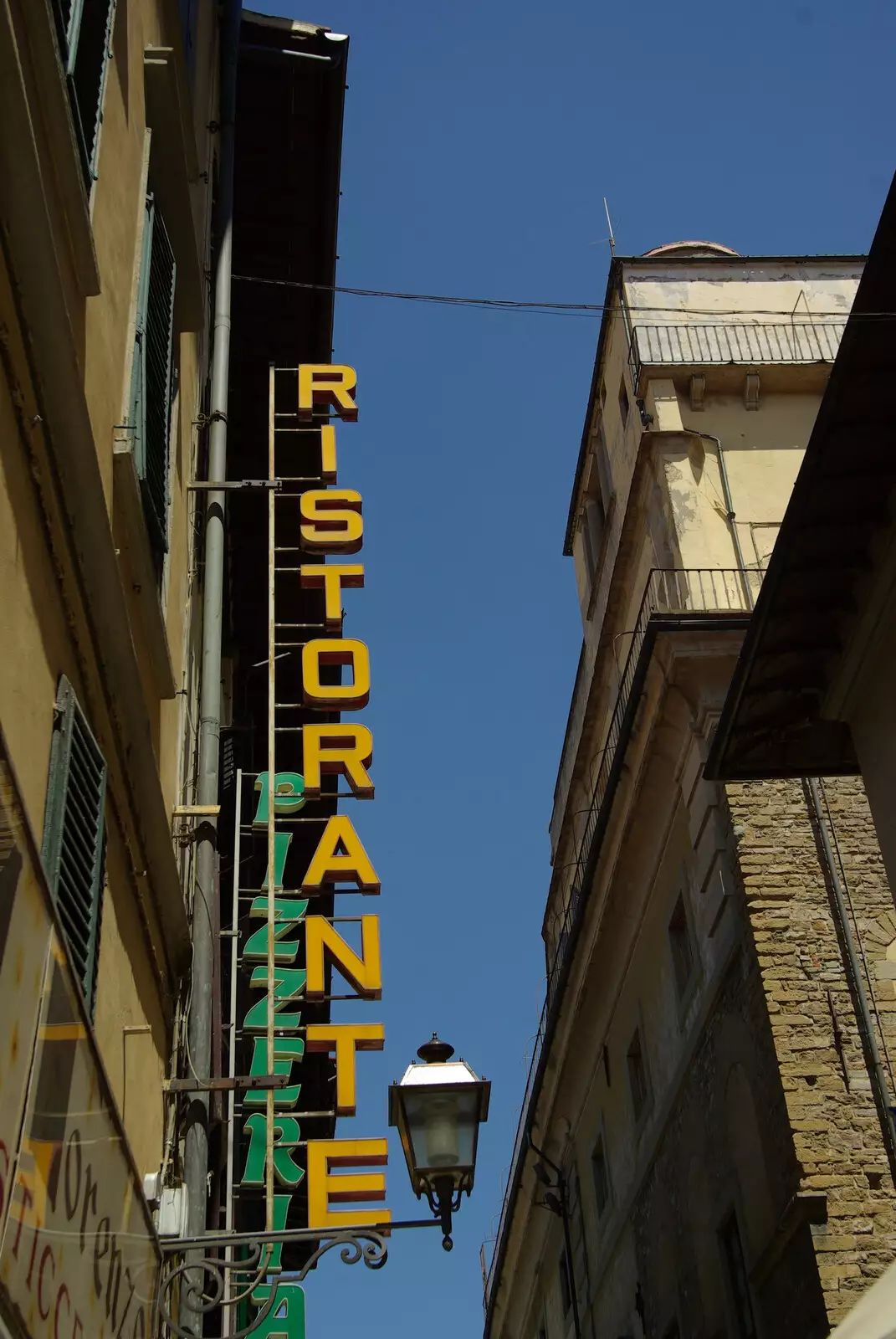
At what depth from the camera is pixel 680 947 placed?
15891 millimetres

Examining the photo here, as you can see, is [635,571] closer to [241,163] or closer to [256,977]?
[241,163]

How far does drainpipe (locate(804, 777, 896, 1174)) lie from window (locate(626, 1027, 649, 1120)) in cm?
445

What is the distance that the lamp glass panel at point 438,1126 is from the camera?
7238 millimetres

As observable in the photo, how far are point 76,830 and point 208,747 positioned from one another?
3216 millimetres

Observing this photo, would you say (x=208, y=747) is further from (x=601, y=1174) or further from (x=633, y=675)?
(x=601, y=1174)

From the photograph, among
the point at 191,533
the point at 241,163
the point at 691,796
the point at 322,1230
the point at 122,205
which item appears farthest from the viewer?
the point at 241,163

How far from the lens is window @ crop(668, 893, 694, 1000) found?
15484 mm

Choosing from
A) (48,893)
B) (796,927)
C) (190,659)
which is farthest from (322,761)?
(48,893)

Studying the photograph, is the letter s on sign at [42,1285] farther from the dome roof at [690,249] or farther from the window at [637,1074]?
the dome roof at [690,249]

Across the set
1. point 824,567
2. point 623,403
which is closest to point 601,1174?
point 623,403

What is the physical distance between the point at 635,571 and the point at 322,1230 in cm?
1493

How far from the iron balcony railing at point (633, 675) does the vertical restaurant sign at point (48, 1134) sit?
425 inches

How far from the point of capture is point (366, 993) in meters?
10.5

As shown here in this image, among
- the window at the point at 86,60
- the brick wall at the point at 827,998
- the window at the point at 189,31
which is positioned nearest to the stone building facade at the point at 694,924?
the brick wall at the point at 827,998
